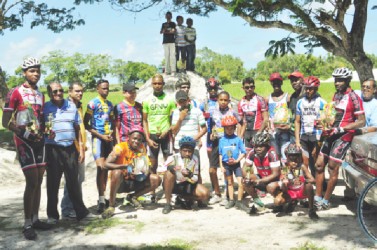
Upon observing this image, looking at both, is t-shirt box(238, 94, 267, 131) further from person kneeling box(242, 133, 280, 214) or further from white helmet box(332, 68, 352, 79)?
white helmet box(332, 68, 352, 79)

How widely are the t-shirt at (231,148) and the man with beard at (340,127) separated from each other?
121cm

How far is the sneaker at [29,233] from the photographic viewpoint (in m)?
5.30

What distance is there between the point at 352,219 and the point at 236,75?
342 feet

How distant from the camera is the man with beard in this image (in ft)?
19.6

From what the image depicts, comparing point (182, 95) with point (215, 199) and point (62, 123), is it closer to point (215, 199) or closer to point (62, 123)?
point (215, 199)

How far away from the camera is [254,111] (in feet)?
23.6

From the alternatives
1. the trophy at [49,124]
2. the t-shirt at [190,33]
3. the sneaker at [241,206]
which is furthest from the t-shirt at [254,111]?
the t-shirt at [190,33]

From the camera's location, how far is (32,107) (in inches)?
212

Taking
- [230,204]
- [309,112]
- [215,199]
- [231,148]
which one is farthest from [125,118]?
[309,112]

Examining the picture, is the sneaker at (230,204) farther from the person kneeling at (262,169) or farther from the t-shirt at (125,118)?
the t-shirt at (125,118)

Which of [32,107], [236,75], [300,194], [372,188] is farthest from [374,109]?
[236,75]

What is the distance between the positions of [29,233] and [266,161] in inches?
134

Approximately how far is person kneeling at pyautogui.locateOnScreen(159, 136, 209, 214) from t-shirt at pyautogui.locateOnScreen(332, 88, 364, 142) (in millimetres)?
2186

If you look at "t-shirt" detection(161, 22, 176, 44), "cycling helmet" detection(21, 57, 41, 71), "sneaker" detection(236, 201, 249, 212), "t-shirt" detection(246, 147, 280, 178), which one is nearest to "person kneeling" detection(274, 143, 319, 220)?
"t-shirt" detection(246, 147, 280, 178)
